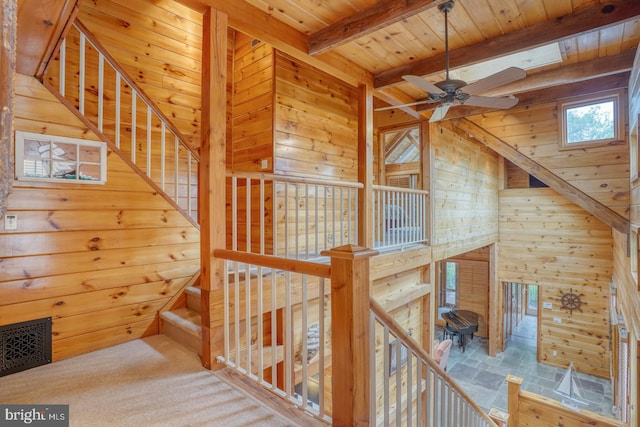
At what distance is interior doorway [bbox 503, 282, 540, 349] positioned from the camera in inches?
349

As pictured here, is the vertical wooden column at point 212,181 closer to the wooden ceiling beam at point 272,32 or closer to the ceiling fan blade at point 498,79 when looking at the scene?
the wooden ceiling beam at point 272,32

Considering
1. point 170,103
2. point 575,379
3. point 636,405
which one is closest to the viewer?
point 636,405

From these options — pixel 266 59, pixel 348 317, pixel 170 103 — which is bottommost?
pixel 348 317

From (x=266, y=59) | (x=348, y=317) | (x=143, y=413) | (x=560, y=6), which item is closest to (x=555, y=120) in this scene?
(x=560, y=6)

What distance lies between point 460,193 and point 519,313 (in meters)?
7.03

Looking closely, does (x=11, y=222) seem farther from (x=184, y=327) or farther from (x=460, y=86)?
(x=460, y=86)

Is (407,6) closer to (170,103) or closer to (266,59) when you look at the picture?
(266,59)

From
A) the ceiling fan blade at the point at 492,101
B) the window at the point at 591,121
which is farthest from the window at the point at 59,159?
the window at the point at 591,121

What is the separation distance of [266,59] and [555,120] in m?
4.59

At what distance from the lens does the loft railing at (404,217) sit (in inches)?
169

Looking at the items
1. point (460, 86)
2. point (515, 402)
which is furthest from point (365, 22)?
point (515, 402)

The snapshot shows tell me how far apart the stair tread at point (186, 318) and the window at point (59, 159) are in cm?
125

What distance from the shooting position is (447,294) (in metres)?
11.2

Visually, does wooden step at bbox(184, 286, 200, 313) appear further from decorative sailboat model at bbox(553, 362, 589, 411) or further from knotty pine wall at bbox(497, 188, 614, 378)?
knotty pine wall at bbox(497, 188, 614, 378)
